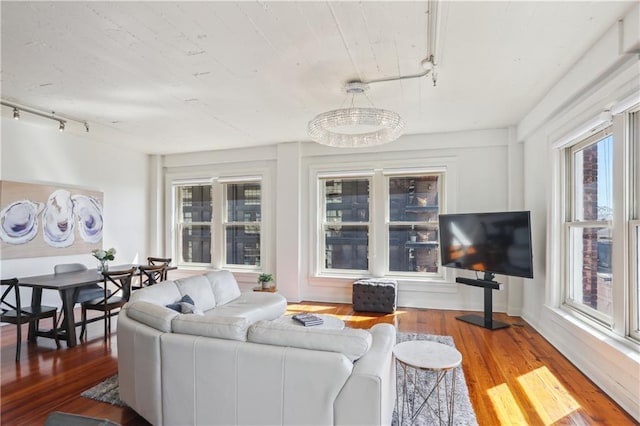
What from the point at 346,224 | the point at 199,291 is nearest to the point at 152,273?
the point at 199,291

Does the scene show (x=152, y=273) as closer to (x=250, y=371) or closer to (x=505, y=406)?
(x=250, y=371)

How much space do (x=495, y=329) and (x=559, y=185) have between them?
1.92m

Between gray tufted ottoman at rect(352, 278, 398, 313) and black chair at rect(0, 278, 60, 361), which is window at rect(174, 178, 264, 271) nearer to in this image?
gray tufted ottoman at rect(352, 278, 398, 313)

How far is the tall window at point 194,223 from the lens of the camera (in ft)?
23.0

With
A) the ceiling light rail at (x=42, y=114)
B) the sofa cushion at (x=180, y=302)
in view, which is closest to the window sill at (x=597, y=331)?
the sofa cushion at (x=180, y=302)

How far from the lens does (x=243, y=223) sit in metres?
6.69

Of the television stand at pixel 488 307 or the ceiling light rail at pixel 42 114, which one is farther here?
the television stand at pixel 488 307

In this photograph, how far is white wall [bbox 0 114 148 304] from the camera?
4665mm

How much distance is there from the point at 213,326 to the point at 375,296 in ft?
11.4

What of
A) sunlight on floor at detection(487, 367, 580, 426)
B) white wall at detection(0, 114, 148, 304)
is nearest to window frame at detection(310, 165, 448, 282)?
sunlight on floor at detection(487, 367, 580, 426)

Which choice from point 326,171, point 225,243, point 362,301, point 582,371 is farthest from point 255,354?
point 225,243

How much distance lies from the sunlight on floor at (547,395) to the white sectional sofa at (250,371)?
52.9 inches

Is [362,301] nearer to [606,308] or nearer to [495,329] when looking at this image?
[495,329]

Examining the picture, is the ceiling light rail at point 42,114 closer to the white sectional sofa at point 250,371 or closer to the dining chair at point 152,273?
the dining chair at point 152,273
